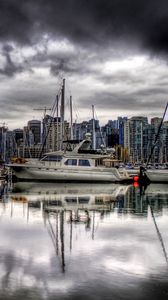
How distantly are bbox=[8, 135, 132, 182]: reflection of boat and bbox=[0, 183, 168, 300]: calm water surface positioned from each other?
33.7 meters

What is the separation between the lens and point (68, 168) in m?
53.9

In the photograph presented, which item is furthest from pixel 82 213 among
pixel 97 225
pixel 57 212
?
pixel 97 225

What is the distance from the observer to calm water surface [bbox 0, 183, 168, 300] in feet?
26.7

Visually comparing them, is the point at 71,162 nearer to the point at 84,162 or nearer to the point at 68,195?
the point at 84,162

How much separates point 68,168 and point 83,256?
42910 millimetres

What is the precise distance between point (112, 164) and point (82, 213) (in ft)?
128

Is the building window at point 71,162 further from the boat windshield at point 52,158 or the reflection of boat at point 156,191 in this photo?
the reflection of boat at point 156,191

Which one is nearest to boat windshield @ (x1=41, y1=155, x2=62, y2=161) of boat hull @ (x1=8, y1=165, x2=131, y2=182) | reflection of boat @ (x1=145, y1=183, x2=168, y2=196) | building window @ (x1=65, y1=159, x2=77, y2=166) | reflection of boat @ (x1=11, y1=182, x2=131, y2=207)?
building window @ (x1=65, y1=159, x2=77, y2=166)

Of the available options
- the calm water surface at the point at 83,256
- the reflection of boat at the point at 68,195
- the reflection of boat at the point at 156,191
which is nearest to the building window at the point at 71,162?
the reflection of boat at the point at 156,191

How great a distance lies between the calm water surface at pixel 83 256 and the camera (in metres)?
8.15

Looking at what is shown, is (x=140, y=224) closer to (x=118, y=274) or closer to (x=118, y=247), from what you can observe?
(x=118, y=247)

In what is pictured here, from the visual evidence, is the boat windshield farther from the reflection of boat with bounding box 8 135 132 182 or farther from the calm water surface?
the calm water surface

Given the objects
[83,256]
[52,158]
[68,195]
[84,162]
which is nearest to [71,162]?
[84,162]

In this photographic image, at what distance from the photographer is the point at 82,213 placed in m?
20.8
